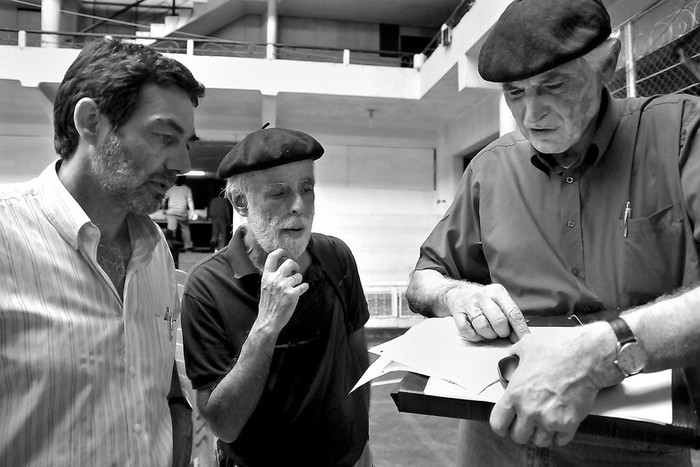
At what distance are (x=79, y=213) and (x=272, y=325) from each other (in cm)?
54

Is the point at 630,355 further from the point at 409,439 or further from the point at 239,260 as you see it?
the point at 409,439

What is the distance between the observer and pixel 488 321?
2.89ft

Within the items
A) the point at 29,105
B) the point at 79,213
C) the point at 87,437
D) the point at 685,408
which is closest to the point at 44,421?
the point at 87,437

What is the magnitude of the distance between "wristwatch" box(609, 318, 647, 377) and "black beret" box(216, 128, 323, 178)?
4.08ft

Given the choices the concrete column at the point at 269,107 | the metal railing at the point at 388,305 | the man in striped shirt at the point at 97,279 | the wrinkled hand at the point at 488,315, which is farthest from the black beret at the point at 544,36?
the concrete column at the point at 269,107

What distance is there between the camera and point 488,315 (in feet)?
2.87

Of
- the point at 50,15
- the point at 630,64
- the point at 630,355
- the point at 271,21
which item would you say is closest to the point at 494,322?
the point at 630,355

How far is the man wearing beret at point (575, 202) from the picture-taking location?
90 cm

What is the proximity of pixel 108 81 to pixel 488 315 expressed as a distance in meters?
1.05

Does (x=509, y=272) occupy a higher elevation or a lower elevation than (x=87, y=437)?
higher

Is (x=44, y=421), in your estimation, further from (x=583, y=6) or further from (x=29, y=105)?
(x=29, y=105)

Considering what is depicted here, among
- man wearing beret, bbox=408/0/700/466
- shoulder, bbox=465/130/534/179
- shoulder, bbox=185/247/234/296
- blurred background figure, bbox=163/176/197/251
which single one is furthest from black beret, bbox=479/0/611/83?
blurred background figure, bbox=163/176/197/251

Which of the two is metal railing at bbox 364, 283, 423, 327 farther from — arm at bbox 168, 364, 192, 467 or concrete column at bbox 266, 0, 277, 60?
arm at bbox 168, 364, 192, 467

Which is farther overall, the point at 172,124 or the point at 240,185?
the point at 240,185
